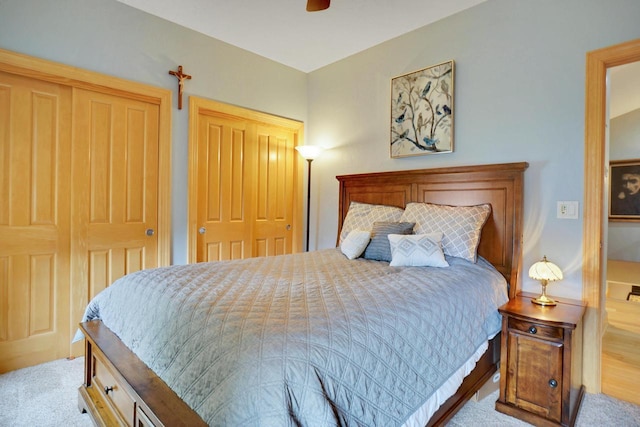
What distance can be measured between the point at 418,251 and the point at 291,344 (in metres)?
1.38

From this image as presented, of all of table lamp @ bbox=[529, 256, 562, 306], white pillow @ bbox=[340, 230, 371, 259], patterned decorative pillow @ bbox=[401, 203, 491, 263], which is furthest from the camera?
white pillow @ bbox=[340, 230, 371, 259]

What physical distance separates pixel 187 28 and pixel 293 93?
1.31 m

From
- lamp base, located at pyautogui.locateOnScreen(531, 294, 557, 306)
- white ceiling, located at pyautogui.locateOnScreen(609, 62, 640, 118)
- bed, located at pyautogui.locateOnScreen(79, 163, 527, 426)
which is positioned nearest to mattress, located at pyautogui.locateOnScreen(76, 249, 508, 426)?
bed, located at pyautogui.locateOnScreen(79, 163, 527, 426)

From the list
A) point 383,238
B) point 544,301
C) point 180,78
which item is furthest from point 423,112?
point 180,78

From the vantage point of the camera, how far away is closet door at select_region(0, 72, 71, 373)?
90.2 inches

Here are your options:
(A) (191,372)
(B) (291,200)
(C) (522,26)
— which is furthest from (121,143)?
A: (C) (522,26)

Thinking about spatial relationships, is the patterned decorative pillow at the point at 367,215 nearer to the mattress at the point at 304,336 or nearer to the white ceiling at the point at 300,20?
the mattress at the point at 304,336

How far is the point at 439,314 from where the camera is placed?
1495 millimetres

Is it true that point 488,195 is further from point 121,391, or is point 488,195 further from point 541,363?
point 121,391

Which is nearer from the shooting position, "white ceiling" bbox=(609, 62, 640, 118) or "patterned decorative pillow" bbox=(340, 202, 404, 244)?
"patterned decorative pillow" bbox=(340, 202, 404, 244)

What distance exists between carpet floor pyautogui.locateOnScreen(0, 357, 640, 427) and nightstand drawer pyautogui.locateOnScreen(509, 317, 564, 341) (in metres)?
0.49

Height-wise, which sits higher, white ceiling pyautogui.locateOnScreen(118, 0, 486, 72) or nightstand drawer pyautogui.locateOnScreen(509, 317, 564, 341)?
white ceiling pyautogui.locateOnScreen(118, 0, 486, 72)

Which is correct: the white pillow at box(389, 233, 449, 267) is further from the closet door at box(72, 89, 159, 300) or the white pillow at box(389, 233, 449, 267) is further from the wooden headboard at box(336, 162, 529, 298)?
the closet door at box(72, 89, 159, 300)

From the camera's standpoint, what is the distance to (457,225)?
2.32 m
